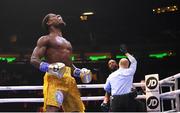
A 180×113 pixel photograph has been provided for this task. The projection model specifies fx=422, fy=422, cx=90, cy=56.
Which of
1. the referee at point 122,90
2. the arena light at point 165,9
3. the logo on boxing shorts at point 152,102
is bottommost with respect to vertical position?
the logo on boxing shorts at point 152,102

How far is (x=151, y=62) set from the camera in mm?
12500

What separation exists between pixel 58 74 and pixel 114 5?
7.98m

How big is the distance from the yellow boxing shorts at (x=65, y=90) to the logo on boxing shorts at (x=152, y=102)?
1159 millimetres

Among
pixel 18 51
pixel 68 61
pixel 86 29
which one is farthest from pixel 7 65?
pixel 68 61

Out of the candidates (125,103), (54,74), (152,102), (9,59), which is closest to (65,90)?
(54,74)

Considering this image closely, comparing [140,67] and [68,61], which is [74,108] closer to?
[68,61]

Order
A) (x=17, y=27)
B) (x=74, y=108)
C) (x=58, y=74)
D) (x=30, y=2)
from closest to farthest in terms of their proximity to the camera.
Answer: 1. (x=58, y=74)
2. (x=74, y=108)
3. (x=30, y=2)
4. (x=17, y=27)

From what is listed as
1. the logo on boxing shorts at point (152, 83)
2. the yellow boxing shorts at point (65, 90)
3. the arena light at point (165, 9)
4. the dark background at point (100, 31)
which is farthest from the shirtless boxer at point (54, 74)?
the arena light at point (165, 9)

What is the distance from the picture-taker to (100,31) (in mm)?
13133

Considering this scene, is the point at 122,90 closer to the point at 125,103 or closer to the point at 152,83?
the point at 125,103

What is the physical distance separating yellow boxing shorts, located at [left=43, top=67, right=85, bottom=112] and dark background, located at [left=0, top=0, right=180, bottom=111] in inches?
273

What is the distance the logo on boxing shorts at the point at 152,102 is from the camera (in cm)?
489

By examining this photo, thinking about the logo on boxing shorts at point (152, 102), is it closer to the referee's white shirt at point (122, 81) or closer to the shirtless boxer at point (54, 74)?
the referee's white shirt at point (122, 81)

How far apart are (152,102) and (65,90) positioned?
1.33 metres
